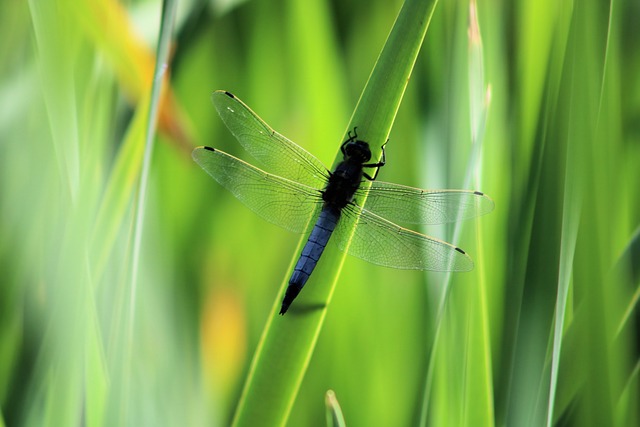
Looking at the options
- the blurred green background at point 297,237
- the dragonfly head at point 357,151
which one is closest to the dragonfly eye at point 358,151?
the dragonfly head at point 357,151

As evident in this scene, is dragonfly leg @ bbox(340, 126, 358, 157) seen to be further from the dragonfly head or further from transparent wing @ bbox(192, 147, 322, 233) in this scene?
transparent wing @ bbox(192, 147, 322, 233)

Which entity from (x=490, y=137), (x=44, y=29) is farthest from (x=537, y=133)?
(x=44, y=29)

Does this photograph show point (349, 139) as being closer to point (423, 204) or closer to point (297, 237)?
point (423, 204)

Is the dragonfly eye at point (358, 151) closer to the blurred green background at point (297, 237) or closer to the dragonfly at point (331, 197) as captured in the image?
the dragonfly at point (331, 197)

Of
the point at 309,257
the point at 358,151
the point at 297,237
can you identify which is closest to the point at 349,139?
the point at 358,151

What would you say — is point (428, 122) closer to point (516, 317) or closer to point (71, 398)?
point (516, 317)

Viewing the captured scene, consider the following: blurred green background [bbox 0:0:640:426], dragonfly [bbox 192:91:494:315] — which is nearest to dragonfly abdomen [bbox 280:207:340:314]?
dragonfly [bbox 192:91:494:315]
